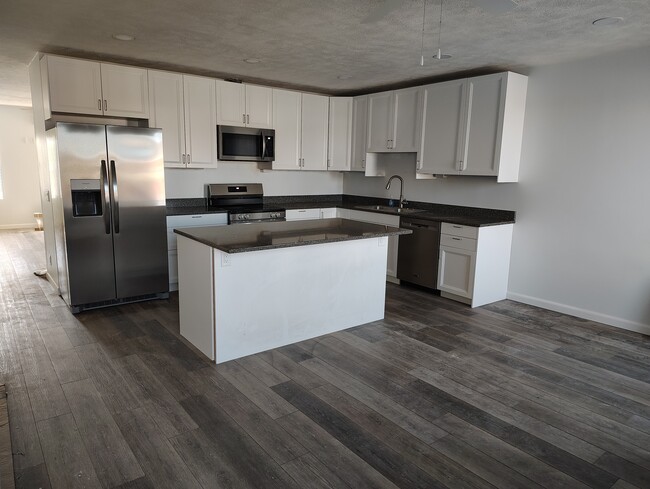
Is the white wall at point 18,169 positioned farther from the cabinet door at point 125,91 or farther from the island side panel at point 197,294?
the island side panel at point 197,294

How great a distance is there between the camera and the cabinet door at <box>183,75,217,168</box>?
492 centimetres

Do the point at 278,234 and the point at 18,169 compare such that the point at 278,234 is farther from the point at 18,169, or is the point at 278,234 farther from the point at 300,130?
the point at 18,169

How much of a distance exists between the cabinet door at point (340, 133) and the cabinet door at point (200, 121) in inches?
65.7

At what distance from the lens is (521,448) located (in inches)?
91.2

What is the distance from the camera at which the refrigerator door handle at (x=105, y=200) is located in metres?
4.09

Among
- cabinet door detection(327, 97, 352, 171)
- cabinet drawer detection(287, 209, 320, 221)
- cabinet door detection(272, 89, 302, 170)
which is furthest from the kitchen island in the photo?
cabinet door detection(327, 97, 352, 171)

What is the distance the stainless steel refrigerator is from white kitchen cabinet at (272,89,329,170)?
1783 millimetres

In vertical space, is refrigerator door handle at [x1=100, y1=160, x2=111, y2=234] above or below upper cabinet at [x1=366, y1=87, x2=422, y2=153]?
below

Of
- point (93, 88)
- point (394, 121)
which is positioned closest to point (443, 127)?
point (394, 121)

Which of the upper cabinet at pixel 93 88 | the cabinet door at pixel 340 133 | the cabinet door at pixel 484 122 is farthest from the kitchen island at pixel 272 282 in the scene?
the cabinet door at pixel 340 133

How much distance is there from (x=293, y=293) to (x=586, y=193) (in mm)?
2935

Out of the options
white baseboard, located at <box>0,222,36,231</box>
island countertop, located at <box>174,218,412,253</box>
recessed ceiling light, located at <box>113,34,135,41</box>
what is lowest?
white baseboard, located at <box>0,222,36,231</box>

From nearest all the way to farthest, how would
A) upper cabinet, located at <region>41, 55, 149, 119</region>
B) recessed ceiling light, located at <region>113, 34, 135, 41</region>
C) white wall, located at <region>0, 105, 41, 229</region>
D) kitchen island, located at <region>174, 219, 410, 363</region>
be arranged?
kitchen island, located at <region>174, 219, 410, 363</region> < recessed ceiling light, located at <region>113, 34, 135, 41</region> < upper cabinet, located at <region>41, 55, 149, 119</region> < white wall, located at <region>0, 105, 41, 229</region>

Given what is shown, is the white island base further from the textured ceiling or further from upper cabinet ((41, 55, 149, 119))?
upper cabinet ((41, 55, 149, 119))
